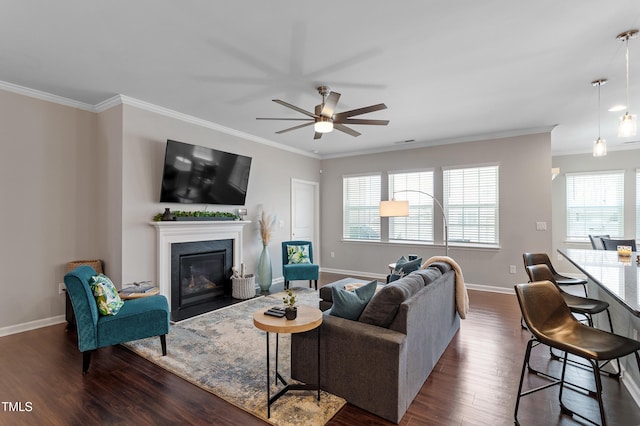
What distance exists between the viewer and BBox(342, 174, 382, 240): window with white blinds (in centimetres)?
685

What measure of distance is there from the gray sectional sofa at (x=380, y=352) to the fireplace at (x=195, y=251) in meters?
2.52

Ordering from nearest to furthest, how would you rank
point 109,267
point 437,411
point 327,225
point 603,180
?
point 437,411 → point 109,267 → point 603,180 → point 327,225

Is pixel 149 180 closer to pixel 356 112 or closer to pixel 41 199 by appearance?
pixel 41 199

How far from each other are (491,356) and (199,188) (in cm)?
428

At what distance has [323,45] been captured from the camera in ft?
8.70

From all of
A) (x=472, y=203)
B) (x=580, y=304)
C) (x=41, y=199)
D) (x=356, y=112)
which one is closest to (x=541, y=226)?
(x=472, y=203)

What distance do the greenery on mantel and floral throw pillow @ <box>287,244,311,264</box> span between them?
3.70 feet

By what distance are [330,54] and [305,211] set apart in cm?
452

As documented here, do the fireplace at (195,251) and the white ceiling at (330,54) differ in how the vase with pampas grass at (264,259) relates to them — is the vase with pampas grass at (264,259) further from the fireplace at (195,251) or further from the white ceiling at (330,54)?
the white ceiling at (330,54)

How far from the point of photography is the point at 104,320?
2.69 meters

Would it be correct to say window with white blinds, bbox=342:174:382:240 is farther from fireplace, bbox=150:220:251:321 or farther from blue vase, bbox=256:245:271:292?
fireplace, bbox=150:220:251:321

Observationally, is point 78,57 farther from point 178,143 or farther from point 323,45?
point 323,45

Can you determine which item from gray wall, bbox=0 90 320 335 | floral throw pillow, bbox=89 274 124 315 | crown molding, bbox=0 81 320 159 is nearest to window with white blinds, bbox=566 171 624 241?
crown molding, bbox=0 81 320 159

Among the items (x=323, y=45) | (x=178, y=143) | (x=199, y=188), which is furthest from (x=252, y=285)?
(x=323, y=45)
